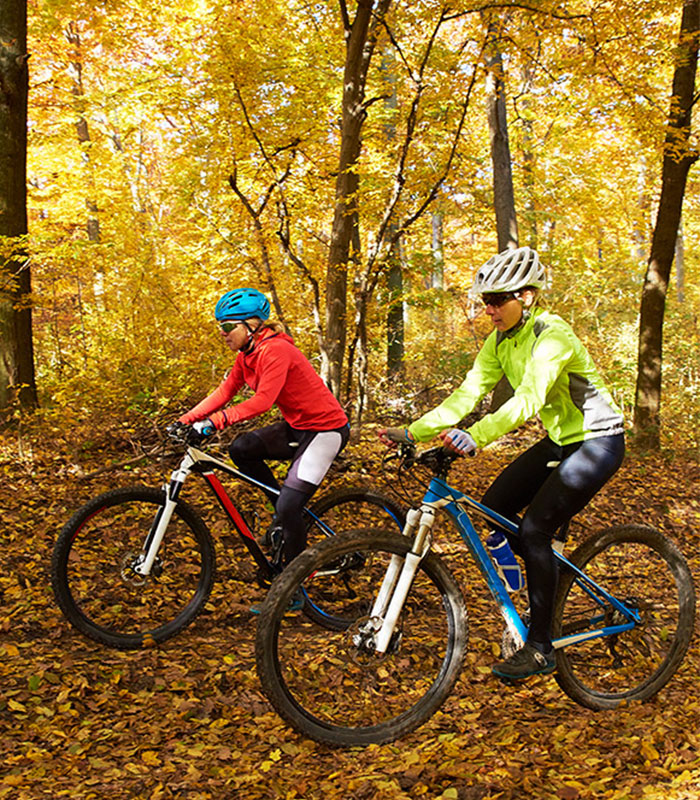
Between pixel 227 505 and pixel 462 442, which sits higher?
pixel 462 442

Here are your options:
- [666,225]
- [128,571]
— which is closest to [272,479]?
[128,571]

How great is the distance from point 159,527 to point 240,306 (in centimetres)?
154

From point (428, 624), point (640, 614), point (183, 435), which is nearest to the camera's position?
point (428, 624)

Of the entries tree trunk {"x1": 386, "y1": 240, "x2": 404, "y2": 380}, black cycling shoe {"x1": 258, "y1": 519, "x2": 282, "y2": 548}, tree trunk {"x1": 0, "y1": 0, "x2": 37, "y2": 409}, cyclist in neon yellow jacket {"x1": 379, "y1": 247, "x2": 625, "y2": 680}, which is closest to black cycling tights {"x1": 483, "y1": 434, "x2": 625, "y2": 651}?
cyclist in neon yellow jacket {"x1": 379, "y1": 247, "x2": 625, "y2": 680}

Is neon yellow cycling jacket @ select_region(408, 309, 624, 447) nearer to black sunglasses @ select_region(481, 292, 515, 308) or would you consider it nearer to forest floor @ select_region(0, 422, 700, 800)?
black sunglasses @ select_region(481, 292, 515, 308)

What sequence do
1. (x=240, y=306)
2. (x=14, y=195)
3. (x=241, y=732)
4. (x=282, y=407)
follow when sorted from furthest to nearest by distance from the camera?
(x=14, y=195), (x=282, y=407), (x=240, y=306), (x=241, y=732)

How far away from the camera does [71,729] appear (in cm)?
341

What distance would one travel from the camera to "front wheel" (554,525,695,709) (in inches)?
154

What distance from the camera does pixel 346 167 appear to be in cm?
762

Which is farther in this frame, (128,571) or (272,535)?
(272,535)

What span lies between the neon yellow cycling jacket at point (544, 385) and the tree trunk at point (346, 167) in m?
4.24

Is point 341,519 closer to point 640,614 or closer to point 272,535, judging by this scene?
point 272,535

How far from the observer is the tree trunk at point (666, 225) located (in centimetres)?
921

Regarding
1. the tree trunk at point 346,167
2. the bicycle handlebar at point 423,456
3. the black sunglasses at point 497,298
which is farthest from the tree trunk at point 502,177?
the bicycle handlebar at point 423,456
